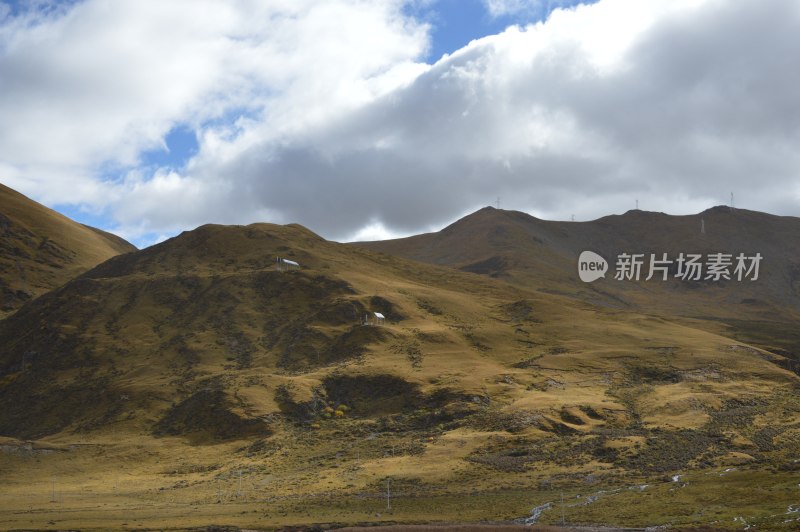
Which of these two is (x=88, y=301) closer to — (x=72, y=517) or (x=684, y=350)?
(x=72, y=517)

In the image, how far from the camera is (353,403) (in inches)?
4702

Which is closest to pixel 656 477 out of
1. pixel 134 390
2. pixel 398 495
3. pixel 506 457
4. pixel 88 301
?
pixel 506 457

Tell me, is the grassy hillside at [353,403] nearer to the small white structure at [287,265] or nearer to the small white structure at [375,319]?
the small white structure at [375,319]

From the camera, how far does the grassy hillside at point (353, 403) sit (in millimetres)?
79750

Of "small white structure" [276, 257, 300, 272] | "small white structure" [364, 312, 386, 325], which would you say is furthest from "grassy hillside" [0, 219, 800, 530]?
"small white structure" [276, 257, 300, 272]

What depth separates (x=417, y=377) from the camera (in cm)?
12169

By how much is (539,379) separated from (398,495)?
42.0m

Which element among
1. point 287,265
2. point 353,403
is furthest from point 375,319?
point 287,265

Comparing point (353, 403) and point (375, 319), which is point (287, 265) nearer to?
point (375, 319)

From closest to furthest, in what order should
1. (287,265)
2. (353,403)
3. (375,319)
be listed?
(353,403), (375,319), (287,265)

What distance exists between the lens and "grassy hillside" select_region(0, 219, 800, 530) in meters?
79.8

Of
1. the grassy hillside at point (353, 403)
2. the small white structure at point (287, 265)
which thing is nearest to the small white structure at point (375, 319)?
the grassy hillside at point (353, 403)

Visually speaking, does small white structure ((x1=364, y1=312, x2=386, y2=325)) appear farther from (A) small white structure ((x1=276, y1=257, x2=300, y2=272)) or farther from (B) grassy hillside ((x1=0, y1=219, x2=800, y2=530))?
(A) small white structure ((x1=276, y1=257, x2=300, y2=272))

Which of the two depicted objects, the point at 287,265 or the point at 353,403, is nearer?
the point at 353,403
